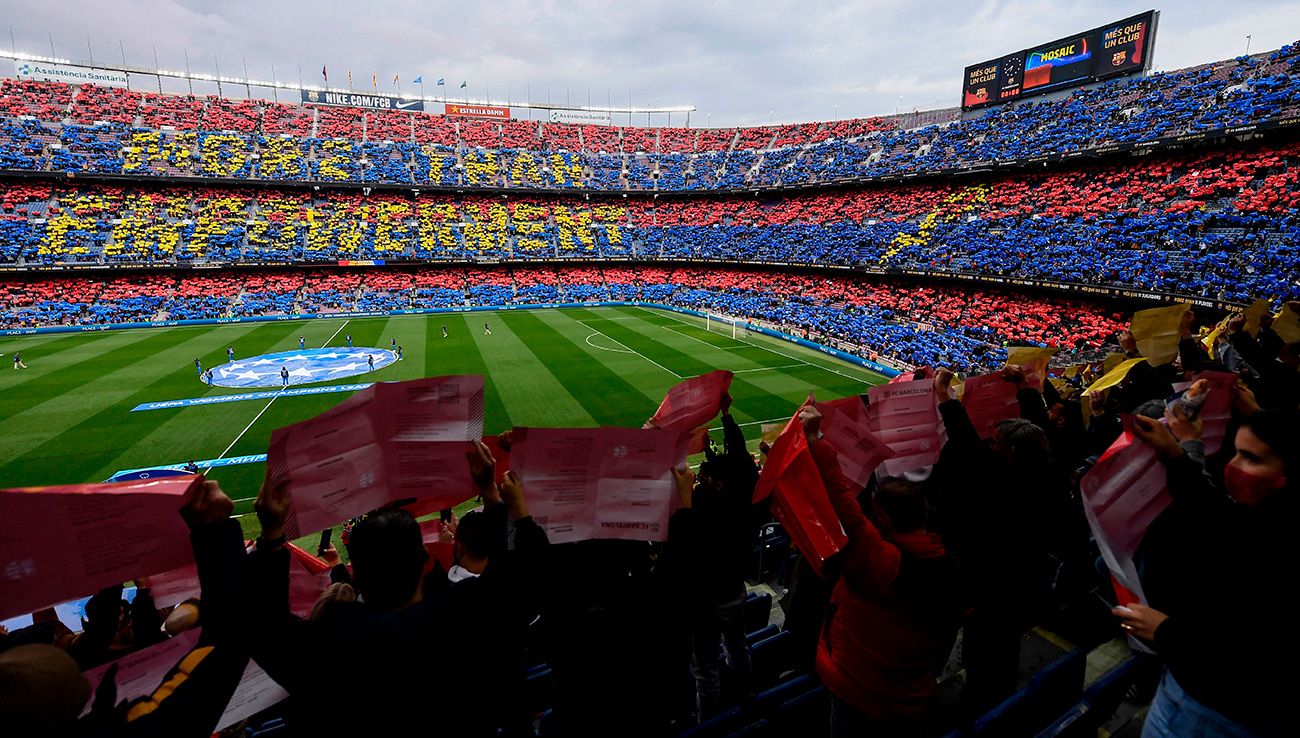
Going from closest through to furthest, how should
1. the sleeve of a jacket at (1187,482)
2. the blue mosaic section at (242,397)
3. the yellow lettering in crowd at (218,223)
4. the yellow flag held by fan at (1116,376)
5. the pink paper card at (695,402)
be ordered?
the sleeve of a jacket at (1187,482) → the pink paper card at (695,402) → the yellow flag held by fan at (1116,376) → the blue mosaic section at (242,397) → the yellow lettering in crowd at (218,223)

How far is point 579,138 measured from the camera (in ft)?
230

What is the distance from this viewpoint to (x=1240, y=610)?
210cm

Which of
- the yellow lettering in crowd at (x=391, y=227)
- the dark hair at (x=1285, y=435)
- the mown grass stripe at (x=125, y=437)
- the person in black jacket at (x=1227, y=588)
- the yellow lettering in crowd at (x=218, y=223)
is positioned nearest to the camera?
the person in black jacket at (x=1227, y=588)

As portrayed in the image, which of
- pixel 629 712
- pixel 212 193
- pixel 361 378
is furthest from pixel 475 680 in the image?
pixel 212 193

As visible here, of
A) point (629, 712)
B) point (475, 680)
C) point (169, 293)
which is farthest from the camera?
point (169, 293)

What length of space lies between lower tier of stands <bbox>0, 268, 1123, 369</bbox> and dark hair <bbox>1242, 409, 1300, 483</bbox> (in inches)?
911

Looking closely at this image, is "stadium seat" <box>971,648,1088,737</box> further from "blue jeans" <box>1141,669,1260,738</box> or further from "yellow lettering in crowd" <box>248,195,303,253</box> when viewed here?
"yellow lettering in crowd" <box>248,195,303,253</box>

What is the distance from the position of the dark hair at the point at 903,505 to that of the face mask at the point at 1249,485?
1.24 meters

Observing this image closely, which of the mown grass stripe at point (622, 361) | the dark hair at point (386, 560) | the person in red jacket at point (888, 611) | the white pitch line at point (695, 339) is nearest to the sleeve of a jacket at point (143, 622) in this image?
the dark hair at point (386, 560)

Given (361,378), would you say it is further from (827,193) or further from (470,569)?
(827,193)

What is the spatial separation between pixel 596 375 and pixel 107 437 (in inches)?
654

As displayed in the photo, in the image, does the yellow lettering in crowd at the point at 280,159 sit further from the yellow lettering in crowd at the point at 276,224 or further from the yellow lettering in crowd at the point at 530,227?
the yellow lettering in crowd at the point at 530,227

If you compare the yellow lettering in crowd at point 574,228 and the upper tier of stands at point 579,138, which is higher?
the upper tier of stands at point 579,138

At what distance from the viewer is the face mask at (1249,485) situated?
7.36ft
